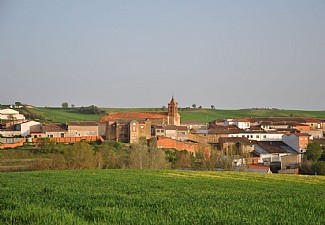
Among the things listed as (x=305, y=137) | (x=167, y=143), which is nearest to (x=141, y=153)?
(x=167, y=143)

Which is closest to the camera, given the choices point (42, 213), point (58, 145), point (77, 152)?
point (42, 213)

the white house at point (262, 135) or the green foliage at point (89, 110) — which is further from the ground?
the green foliage at point (89, 110)

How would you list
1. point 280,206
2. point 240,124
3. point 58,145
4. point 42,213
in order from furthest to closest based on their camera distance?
point 240,124 < point 58,145 < point 280,206 < point 42,213

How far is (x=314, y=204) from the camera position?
14.5 m

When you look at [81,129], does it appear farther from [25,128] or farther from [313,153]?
[313,153]

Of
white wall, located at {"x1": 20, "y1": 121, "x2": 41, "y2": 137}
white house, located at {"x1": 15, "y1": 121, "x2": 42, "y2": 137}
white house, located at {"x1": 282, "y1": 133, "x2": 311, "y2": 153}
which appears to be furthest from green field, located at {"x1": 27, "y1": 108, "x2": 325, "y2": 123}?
white house, located at {"x1": 282, "y1": 133, "x2": 311, "y2": 153}

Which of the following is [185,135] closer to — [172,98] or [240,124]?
[172,98]

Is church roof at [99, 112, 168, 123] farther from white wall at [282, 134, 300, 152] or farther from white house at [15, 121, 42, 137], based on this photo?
white wall at [282, 134, 300, 152]

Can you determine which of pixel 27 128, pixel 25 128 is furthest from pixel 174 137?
pixel 25 128

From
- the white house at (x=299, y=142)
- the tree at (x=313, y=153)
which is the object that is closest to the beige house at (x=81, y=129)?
the white house at (x=299, y=142)

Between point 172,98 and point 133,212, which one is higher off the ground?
point 172,98

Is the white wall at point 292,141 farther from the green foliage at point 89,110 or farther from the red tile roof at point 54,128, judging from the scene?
the green foliage at point 89,110

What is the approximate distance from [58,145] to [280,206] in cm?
6011

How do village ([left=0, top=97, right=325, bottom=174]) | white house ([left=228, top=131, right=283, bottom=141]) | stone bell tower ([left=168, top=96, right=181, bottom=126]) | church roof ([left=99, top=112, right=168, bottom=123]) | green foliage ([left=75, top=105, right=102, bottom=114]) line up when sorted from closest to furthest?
1. village ([left=0, top=97, right=325, bottom=174])
2. white house ([left=228, top=131, right=283, bottom=141])
3. church roof ([left=99, top=112, right=168, bottom=123])
4. stone bell tower ([left=168, top=96, right=181, bottom=126])
5. green foliage ([left=75, top=105, right=102, bottom=114])
